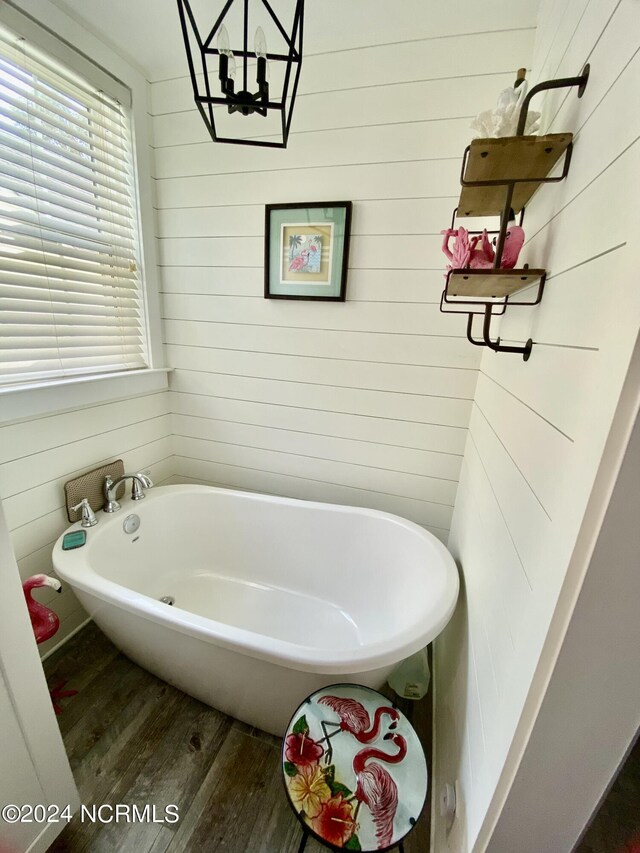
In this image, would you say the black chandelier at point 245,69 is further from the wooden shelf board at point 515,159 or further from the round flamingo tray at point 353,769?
the round flamingo tray at point 353,769

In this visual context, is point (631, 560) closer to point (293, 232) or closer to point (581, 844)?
point (581, 844)

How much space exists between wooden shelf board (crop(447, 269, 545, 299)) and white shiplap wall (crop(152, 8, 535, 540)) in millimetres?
502

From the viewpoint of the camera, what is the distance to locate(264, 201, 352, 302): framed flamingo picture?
4.60ft

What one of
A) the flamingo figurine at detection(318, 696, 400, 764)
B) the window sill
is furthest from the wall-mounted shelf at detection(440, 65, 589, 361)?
the window sill

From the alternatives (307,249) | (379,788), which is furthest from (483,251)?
(379,788)

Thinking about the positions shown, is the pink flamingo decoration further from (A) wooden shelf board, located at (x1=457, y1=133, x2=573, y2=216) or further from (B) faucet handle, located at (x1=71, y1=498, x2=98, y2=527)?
(B) faucet handle, located at (x1=71, y1=498, x2=98, y2=527)

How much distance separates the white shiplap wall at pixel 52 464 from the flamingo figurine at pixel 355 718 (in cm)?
123

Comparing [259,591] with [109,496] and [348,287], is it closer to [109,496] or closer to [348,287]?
[109,496]

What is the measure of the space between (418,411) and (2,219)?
169 centimetres

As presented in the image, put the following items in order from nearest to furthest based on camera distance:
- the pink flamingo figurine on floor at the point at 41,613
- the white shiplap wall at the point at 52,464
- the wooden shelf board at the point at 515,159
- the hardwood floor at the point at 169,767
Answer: the wooden shelf board at the point at 515,159 < the hardwood floor at the point at 169,767 < the pink flamingo figurine on floor at the point at 41,613 < the white shiplap wall at the point at 52,464

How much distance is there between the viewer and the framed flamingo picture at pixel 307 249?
1401 mm

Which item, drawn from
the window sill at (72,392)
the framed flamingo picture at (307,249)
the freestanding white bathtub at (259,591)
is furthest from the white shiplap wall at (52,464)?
the framed flamingo picture at (307,249)

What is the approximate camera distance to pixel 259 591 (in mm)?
1688

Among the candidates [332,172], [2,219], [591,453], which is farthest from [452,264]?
[2,219]
